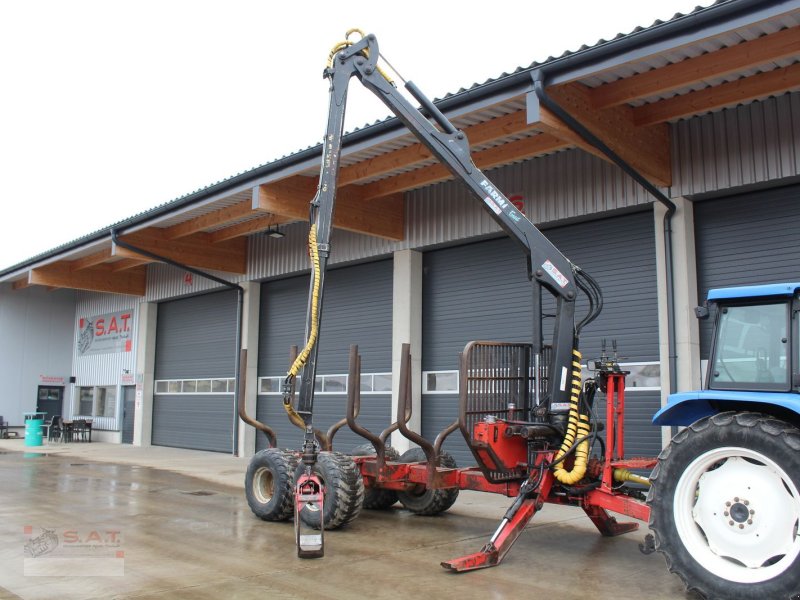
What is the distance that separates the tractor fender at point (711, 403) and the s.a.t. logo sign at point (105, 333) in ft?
67.3

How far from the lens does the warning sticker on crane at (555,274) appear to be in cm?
795

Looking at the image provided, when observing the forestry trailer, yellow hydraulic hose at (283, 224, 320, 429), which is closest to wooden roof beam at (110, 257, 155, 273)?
the forestry trailer

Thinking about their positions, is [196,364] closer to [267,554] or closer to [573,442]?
[267,554]

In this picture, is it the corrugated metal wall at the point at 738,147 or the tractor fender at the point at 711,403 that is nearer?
the tractor fender at the point at 711,403

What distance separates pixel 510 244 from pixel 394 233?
8.35 ft

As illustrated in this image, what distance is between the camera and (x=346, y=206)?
46.2 ft

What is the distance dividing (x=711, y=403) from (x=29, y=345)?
25956 millimetres

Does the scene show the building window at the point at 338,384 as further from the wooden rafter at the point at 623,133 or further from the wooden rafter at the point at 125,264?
the wooden rafter at the point at 623,133

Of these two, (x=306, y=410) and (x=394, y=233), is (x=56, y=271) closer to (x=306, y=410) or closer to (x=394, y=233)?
(x=394, y=233)

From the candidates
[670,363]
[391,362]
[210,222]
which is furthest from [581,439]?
[210,222]

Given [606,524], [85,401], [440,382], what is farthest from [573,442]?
[85,401]

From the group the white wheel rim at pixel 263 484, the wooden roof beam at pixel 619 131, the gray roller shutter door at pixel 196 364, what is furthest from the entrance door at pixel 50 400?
the wooden roof beam at pixel 619 131

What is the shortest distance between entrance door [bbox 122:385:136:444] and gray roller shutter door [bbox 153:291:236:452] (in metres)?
1.34

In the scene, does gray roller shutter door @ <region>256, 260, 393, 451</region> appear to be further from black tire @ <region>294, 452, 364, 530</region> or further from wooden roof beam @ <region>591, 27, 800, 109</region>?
wooden roof beam @ <region>591, 27, 800, 109</region>
